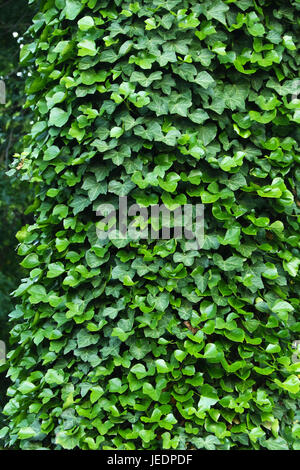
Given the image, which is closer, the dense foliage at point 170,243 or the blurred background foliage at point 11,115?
the dense foliage at point 170,243

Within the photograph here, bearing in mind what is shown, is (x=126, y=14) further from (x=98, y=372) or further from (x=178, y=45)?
(x=98, y=372)

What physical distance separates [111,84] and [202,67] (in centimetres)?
35

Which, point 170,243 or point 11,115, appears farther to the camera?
point 11,115

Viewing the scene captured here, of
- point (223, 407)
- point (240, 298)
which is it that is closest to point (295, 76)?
point (240, 298)

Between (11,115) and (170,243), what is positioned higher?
(170,243)

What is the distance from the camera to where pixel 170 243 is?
183cm

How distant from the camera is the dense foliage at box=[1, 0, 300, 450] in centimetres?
183

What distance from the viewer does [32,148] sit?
2178mm

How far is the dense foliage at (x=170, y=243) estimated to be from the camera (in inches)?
71.9

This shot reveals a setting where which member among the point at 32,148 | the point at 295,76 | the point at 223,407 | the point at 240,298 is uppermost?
the point at 295,76

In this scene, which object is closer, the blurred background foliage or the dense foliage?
the dense foliage

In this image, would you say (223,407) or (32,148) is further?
(32,148)
